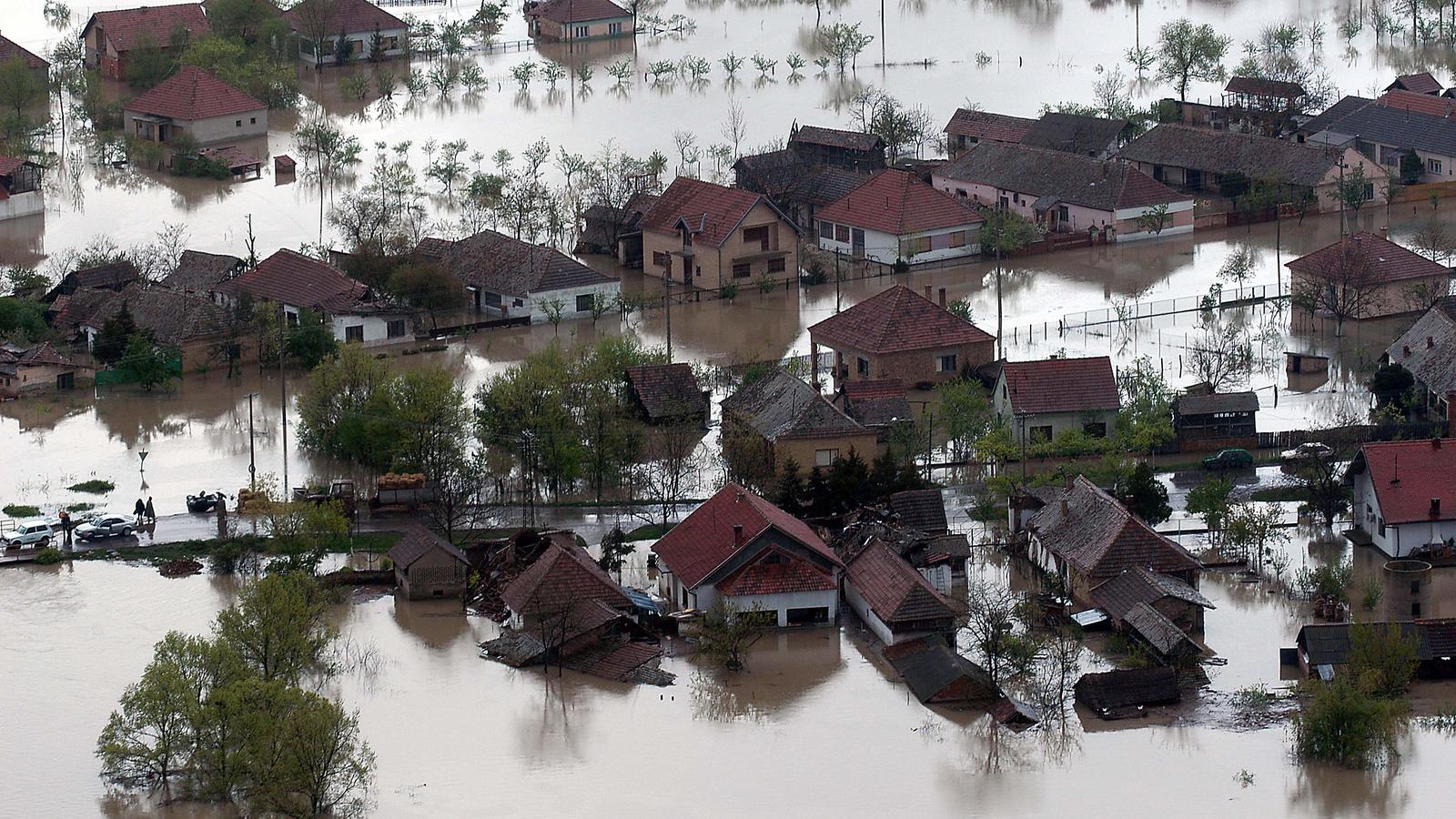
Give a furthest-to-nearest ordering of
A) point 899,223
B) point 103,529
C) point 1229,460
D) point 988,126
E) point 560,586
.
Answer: point 988,126 < point 899,223 < point 1229,460 < point 103,529 < point 560,586

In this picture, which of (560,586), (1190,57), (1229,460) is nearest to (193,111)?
(1190,57)

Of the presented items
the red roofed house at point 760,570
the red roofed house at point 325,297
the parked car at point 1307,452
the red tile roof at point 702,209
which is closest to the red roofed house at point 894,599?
the red roofed house at point 760,570

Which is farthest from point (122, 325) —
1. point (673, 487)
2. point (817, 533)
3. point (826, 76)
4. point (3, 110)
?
point (826, 76)

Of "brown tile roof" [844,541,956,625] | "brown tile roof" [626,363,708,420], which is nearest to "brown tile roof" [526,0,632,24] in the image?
"brown tile roof" [626,363,708,420]

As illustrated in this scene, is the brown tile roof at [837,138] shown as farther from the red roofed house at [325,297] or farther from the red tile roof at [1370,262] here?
the red roofed house at [325,297]

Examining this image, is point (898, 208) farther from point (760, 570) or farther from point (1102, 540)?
point (760, 570)
